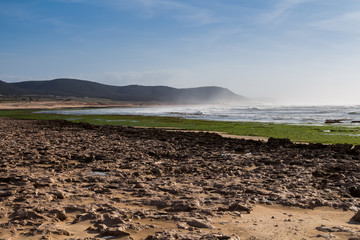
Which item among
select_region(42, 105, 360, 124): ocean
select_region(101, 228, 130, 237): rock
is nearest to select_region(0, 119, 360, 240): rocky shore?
select_region(101, 228, 130, 237): rock

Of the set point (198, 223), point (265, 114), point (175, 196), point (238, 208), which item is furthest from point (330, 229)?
point (265, 114)

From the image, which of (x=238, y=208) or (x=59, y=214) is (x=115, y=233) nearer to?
(x=59, y=214)

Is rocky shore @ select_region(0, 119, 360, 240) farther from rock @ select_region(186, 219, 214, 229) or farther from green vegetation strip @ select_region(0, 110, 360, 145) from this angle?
green vegetation strip @ select_region(0, 110, 360, 145)

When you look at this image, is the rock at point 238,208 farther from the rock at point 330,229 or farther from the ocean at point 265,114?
the ocean at point 265,114

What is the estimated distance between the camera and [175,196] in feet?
23.9

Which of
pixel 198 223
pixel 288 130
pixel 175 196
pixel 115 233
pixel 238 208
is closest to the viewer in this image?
pixel 115 233

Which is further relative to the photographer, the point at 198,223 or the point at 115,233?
the point at 198,223

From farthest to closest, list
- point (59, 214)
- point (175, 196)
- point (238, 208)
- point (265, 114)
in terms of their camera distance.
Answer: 1. point (265, 114)
2. point (175, 196)
3. point (238, 208)
4. point (59, 214)

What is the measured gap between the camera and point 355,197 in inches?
296

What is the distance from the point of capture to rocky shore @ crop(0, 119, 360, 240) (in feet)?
17.4

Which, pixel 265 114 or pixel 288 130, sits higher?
pixel 265 114

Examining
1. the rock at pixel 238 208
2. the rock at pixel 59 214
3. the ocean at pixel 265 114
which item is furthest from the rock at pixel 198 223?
the ocean at pixel 265 114

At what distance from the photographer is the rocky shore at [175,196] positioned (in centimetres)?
530

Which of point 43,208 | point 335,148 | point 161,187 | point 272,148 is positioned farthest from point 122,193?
point 335,148
